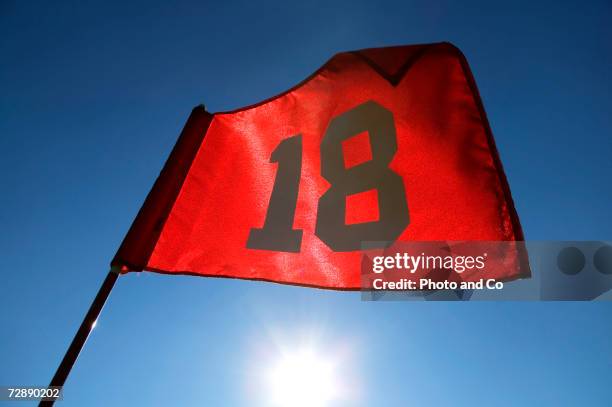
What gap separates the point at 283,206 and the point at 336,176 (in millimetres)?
516

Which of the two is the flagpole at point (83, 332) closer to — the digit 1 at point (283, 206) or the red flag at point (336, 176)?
the red flag at point (336, 176)

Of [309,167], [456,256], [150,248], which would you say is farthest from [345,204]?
[150,248]

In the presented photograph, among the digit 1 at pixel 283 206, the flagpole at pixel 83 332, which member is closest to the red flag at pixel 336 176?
the digit 1 at pixel 283 206

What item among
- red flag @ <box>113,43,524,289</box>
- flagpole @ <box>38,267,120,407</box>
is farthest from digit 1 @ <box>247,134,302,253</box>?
flagpole @ <box>38,267,120,407</box>

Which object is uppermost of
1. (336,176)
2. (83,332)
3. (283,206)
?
(336,176)

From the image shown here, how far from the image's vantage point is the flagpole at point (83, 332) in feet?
7.16

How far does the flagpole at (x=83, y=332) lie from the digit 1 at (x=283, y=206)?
120 centimetres

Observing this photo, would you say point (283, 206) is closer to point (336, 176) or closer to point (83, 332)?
point (336, 176)

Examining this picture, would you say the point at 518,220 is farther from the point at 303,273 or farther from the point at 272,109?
the point at 272,109

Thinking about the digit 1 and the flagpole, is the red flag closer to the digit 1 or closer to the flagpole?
the digit 1

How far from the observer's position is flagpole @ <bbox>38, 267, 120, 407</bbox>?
2182mm

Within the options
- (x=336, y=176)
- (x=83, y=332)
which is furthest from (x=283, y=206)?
(x=83, y=332)

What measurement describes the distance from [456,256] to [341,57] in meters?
2.05

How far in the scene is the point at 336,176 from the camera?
143 inches
